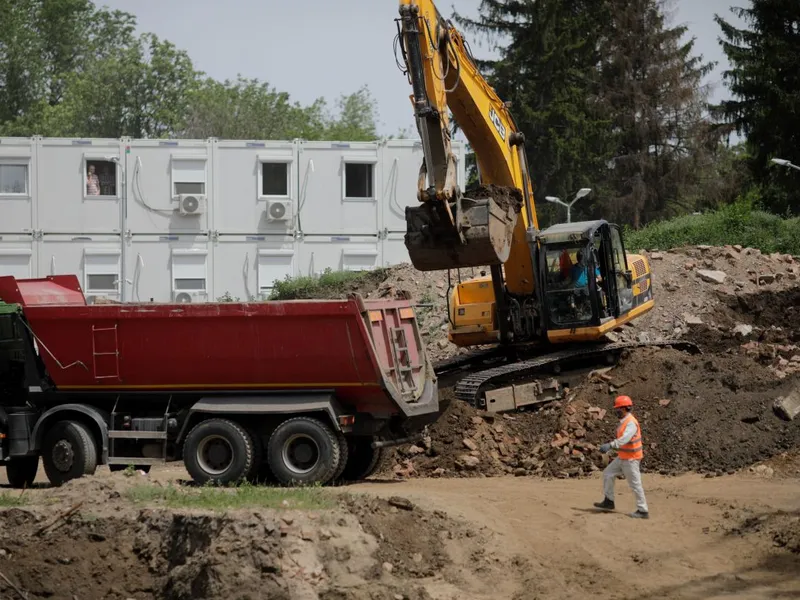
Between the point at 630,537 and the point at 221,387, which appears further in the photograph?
the point at 221,387

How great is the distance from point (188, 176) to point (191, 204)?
1053 millimetres

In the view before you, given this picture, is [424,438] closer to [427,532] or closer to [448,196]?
[448,196]

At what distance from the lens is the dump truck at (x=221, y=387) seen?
48.9 feet

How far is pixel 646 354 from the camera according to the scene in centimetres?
2014

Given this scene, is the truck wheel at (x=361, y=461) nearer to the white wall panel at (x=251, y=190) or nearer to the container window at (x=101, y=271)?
the white wall panel at (x=251, y=190)

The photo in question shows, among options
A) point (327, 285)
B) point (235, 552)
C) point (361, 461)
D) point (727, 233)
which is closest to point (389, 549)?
point (235, 552)

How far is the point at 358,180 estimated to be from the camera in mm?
37188

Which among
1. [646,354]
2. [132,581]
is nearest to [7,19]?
[646,354]

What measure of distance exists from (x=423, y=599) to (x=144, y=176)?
27585 mm

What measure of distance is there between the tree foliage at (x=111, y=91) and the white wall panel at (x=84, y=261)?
30.9 m

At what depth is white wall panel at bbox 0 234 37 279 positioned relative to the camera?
1410 inches

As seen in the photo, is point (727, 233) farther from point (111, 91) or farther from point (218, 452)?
point (111, 91)

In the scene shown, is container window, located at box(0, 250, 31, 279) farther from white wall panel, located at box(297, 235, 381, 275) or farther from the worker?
the worker

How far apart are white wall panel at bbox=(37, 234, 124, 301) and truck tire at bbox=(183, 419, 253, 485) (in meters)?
21.5
